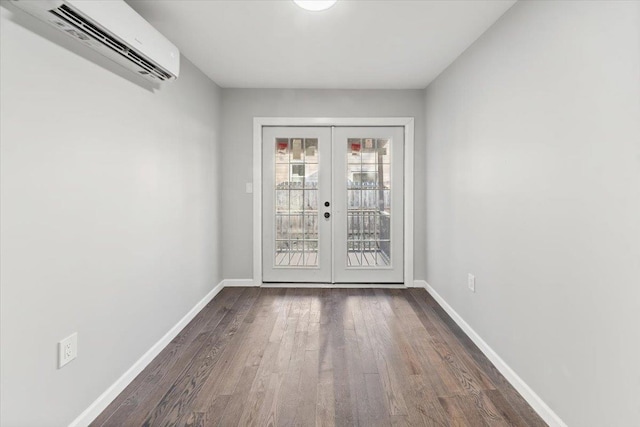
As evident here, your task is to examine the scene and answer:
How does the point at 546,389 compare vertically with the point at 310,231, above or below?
below

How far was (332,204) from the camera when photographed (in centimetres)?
423

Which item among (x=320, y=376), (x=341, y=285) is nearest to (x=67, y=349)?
(x=320, y=376)

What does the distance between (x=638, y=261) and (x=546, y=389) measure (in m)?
0.92

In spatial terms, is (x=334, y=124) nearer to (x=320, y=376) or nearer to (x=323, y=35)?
(x=323, y=35)

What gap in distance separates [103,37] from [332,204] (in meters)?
2.88

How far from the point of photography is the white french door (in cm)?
418

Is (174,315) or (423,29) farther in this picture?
(174,315)

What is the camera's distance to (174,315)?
2852mm

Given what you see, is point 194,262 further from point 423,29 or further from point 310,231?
point 423,29

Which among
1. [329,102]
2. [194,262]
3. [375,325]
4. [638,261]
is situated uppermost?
[329,102]

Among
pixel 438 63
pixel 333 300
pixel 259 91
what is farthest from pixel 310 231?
pixel 438 63

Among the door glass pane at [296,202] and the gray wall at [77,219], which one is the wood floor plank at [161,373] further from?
the door glass pane at [296,202]

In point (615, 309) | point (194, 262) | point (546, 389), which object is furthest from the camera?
point (194, 262)

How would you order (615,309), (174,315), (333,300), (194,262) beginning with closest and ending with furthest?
(615,309)
(174,315)
(194,262)
(333,300)
